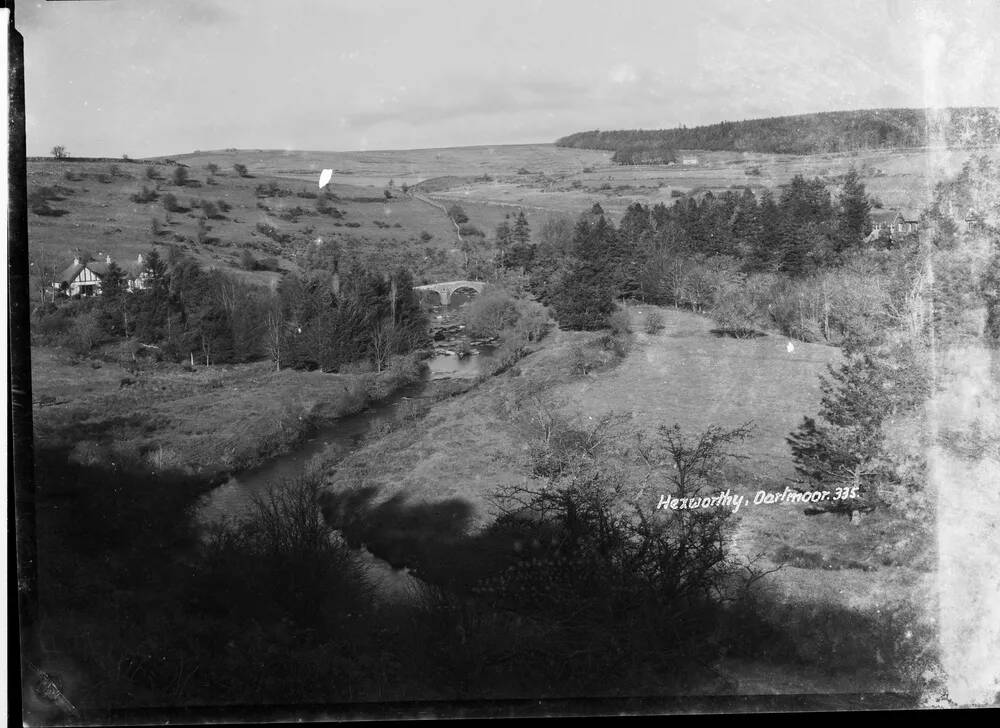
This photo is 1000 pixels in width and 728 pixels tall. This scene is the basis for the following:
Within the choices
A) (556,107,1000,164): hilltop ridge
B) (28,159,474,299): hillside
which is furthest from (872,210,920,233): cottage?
(28,159,474,299): hillside

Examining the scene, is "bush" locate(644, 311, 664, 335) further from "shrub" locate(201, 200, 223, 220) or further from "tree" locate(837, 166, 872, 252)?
"shrub" locate(201, 200, 223, 220)

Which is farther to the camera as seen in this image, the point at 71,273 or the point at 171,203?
the point at 171,203

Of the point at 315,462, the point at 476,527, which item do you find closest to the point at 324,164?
the point at 315,462

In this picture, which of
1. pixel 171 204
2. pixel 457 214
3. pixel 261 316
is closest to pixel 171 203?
pixel 171 204

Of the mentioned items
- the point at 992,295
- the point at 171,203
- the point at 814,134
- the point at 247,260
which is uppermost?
the point at 814,134

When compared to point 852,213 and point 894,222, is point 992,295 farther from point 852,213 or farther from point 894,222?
point 852,213
